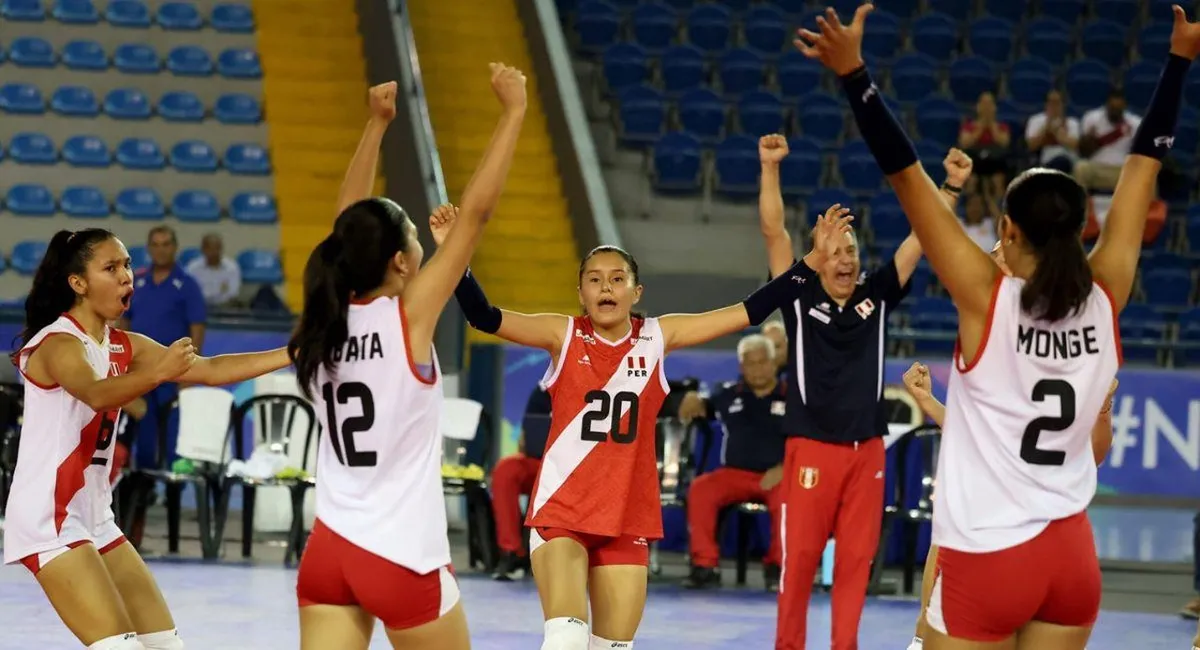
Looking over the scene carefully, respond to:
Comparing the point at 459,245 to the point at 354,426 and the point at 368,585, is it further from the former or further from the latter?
the point at 368,585

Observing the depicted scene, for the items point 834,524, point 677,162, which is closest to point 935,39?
point 677,162

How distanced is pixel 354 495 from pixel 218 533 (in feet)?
25.5

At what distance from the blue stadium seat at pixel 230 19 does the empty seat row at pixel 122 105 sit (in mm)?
1297

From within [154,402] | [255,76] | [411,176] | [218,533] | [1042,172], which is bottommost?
[218,533]

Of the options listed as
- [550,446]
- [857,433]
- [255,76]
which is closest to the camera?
[550,446]

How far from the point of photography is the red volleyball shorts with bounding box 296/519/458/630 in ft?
13.3

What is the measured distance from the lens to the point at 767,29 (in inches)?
776

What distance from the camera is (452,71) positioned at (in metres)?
19.7

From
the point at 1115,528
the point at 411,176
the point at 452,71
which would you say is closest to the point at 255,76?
the point at 452,71

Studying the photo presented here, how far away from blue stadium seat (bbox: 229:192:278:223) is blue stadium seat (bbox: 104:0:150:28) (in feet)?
9.68

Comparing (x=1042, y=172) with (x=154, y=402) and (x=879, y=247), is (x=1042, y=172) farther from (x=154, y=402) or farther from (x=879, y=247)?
(x=879, y=247)

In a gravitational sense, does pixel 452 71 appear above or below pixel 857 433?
above

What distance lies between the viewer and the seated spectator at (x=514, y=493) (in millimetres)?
11008

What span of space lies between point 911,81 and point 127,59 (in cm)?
867
